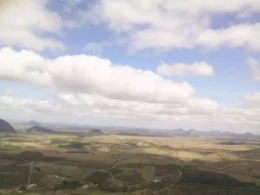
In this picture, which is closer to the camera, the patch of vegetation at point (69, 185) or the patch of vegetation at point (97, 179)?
the patch of vegetation at point (69, 185)

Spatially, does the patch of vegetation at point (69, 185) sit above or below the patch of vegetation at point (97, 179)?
below

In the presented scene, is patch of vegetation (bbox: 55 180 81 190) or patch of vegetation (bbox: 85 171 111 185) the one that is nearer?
patch of vegetation (bbox: 55 180 81 190)

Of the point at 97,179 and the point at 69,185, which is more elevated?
the point at 97,179

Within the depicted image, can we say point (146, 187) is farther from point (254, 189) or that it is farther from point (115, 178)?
point (254, 189)

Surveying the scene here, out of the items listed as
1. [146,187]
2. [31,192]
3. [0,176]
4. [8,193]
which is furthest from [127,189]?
[0,176]

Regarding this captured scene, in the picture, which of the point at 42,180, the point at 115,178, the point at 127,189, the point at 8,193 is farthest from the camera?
the point at 115,178

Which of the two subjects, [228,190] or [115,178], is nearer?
[228,190]

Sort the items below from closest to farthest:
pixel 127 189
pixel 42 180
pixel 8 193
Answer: pixel 8 193 → pixel 127 189 → pixel 42 180

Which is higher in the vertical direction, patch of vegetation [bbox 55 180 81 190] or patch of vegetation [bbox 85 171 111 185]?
patch of vegetation [bbox 85 171 111 185]

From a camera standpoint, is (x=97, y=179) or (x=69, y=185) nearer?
(x=69, y=185)

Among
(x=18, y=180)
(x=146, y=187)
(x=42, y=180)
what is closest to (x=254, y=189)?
(x=146, y=187)
